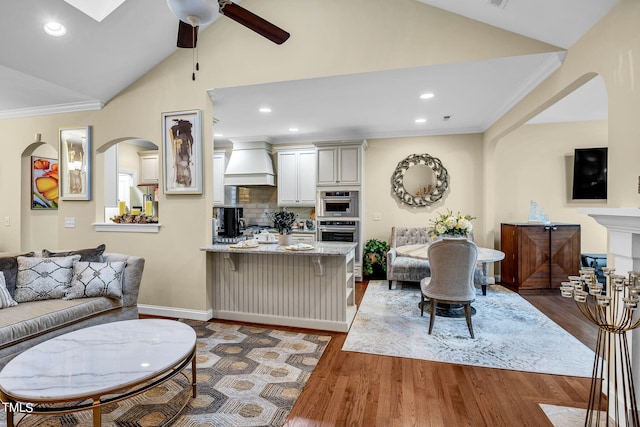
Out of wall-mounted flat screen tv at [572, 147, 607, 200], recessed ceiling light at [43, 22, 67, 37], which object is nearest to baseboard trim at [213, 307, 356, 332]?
recessed ceiling light at [43, 22, 67, 37]

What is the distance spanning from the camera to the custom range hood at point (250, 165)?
5.68 metres

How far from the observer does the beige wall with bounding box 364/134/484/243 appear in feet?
17.1

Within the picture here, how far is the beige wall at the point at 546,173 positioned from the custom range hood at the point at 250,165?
4.02m

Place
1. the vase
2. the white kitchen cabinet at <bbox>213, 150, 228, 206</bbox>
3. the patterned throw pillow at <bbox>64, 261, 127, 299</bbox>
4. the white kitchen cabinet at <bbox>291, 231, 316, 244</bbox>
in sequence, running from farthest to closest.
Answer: the white kitchen cabinet at <bbox>213, 150, 228, 206</bbox>
the white kitchen cabinet at <bbox>291, 231, 316, 244</bbox>
the vase
the patterned throw pillow at <bbox>64, 261, 127, 299</bbox>

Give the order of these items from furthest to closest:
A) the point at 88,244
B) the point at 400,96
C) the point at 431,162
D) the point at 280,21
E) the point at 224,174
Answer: the point at 224,174, the point at 431,162, the point at 88,244, the point at 400,96, the point at 280,21

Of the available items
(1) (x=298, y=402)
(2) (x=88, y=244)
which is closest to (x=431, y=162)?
(1) (x=298, y=402)

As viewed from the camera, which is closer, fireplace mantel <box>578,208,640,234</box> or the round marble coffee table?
the round marble coffee table

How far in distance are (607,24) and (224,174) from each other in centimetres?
543

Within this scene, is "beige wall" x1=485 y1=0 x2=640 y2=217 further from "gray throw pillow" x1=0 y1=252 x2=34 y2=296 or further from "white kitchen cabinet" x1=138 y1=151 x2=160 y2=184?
"white kitchen cabinet" x1=138 y1=151 x2=160 y2=184

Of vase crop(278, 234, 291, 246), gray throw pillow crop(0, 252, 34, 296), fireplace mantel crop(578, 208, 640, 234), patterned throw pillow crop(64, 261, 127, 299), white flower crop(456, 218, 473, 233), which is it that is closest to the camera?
fireplace mantel crop(578, 208, 640, 234)

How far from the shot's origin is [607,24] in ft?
6.66

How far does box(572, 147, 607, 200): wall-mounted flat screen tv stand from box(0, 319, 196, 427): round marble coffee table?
583 centimetres

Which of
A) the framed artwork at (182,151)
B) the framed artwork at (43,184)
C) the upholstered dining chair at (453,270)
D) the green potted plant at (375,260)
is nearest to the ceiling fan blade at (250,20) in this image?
the framed artwork at (182,151)

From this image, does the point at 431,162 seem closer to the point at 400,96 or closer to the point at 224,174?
the point at 400,96
